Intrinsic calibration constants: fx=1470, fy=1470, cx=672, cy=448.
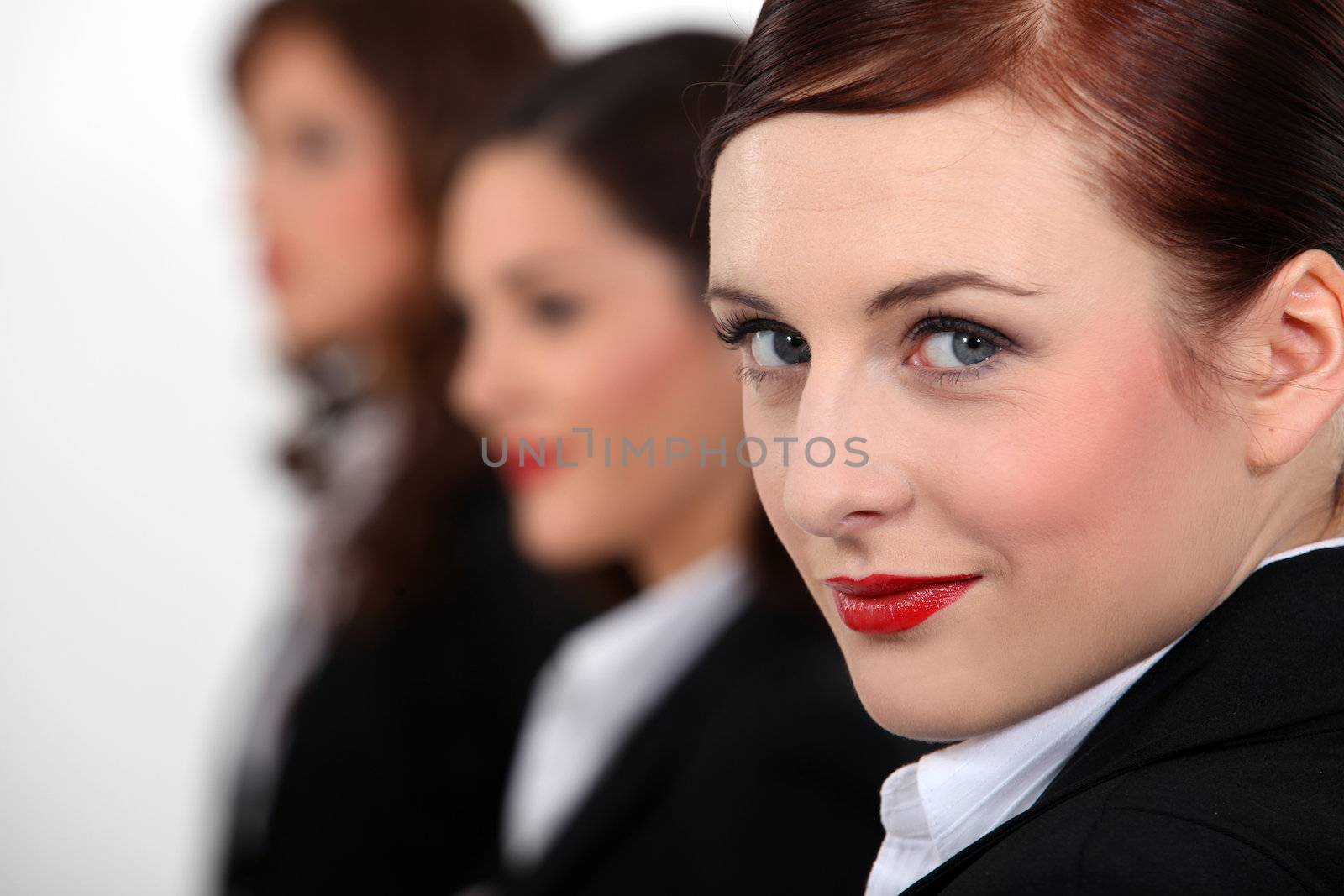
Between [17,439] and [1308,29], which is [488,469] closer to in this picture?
[1308,29]

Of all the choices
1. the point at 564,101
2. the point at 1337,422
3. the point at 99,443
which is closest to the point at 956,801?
the point at 1337,422

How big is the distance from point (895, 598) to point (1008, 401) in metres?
0.14

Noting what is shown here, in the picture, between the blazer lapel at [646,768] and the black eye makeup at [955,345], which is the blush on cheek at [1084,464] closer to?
the black eye makeup at [955,345]

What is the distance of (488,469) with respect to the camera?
7.96 ft

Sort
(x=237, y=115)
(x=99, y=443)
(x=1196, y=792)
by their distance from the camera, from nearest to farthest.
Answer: (x=1196, y=792) → (x=237, y=115) → (x=99, y=443)

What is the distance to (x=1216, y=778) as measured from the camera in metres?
0.82

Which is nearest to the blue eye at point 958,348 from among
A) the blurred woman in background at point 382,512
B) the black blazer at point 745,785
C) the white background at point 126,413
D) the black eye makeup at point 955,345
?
the black eye makeup at point 955,345

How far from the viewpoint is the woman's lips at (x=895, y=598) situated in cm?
90

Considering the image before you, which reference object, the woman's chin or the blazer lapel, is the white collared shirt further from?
the woman's chin

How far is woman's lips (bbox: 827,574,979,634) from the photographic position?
90 cm

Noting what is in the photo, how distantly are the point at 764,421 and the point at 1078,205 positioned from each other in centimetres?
26

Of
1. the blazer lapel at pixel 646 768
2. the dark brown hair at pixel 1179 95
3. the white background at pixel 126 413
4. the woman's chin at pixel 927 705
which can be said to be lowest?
the white background at pixel 126 413

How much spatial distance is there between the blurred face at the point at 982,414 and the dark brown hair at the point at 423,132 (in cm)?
157

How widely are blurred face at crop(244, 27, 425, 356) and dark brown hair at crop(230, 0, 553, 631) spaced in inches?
1.1
